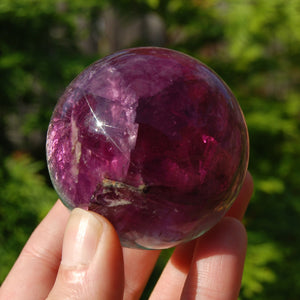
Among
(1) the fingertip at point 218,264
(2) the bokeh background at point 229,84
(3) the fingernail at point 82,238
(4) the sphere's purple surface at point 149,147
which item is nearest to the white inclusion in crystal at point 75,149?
(4) the sphere's purple surface at point 149,147

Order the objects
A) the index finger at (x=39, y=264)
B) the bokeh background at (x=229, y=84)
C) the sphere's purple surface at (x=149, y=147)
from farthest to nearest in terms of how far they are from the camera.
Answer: the bokeh background at (x=229, y=84) < the index finger at (x=39, y=264) < the sphere's purple surface at (x=149, y=147)

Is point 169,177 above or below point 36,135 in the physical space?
above

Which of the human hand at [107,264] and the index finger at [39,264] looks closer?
the human hand at [107,264]

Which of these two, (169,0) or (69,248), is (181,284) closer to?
(69,248)

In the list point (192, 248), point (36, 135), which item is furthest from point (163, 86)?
point (36, 135)

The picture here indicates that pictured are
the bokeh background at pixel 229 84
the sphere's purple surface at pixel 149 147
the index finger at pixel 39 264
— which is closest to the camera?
the sphere's purple surface at pixel 149 147

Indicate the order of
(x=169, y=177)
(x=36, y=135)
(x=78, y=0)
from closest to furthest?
(x=169, y=177) → (x=78, y=0) → (x=36, y=135)

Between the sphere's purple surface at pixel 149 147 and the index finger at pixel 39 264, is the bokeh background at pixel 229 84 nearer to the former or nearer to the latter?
the index finger at pixel 39 264
